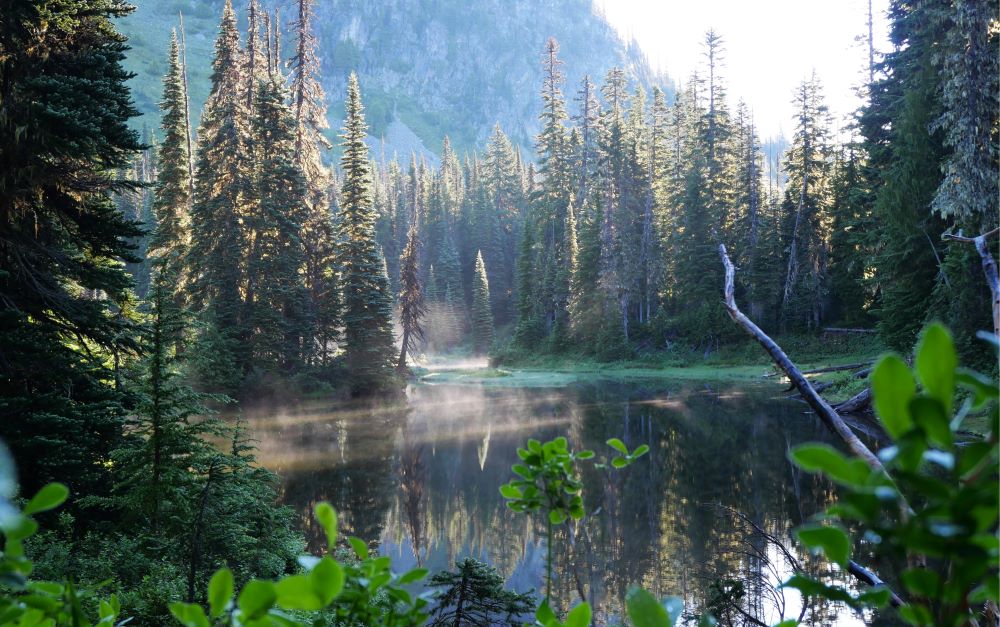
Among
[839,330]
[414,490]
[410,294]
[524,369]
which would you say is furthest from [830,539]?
[524,369]

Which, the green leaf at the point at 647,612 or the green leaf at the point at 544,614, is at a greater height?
the green leaf at the point at 647,612

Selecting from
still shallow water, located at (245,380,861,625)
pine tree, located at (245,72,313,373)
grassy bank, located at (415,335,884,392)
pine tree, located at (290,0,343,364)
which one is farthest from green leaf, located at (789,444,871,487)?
grassy bank, located at (415,335,884,392)

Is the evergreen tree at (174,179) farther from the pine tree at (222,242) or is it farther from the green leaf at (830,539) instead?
the green leaf at (830,539)

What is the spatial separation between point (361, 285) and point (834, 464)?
2839 centimetres

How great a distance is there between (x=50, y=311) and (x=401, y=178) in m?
80.8

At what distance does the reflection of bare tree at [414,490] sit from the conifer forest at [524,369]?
102 millimetres

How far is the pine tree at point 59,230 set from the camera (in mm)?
7355

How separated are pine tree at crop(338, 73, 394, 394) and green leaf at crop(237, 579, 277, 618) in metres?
27.1

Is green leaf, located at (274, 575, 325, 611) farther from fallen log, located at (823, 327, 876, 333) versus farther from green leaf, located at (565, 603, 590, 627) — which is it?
fallen log, located at (823, 327, 876, 333)

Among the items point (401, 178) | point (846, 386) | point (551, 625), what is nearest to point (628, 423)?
point (846, 386)

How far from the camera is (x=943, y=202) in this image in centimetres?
1552

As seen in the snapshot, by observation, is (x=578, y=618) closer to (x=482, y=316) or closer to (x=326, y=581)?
(x=326, y=581)

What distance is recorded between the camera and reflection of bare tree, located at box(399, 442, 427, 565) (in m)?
10.4

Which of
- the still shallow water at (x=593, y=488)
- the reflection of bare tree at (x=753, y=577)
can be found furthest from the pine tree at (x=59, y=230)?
the reflection of bare tree at (x=753, y=577)
